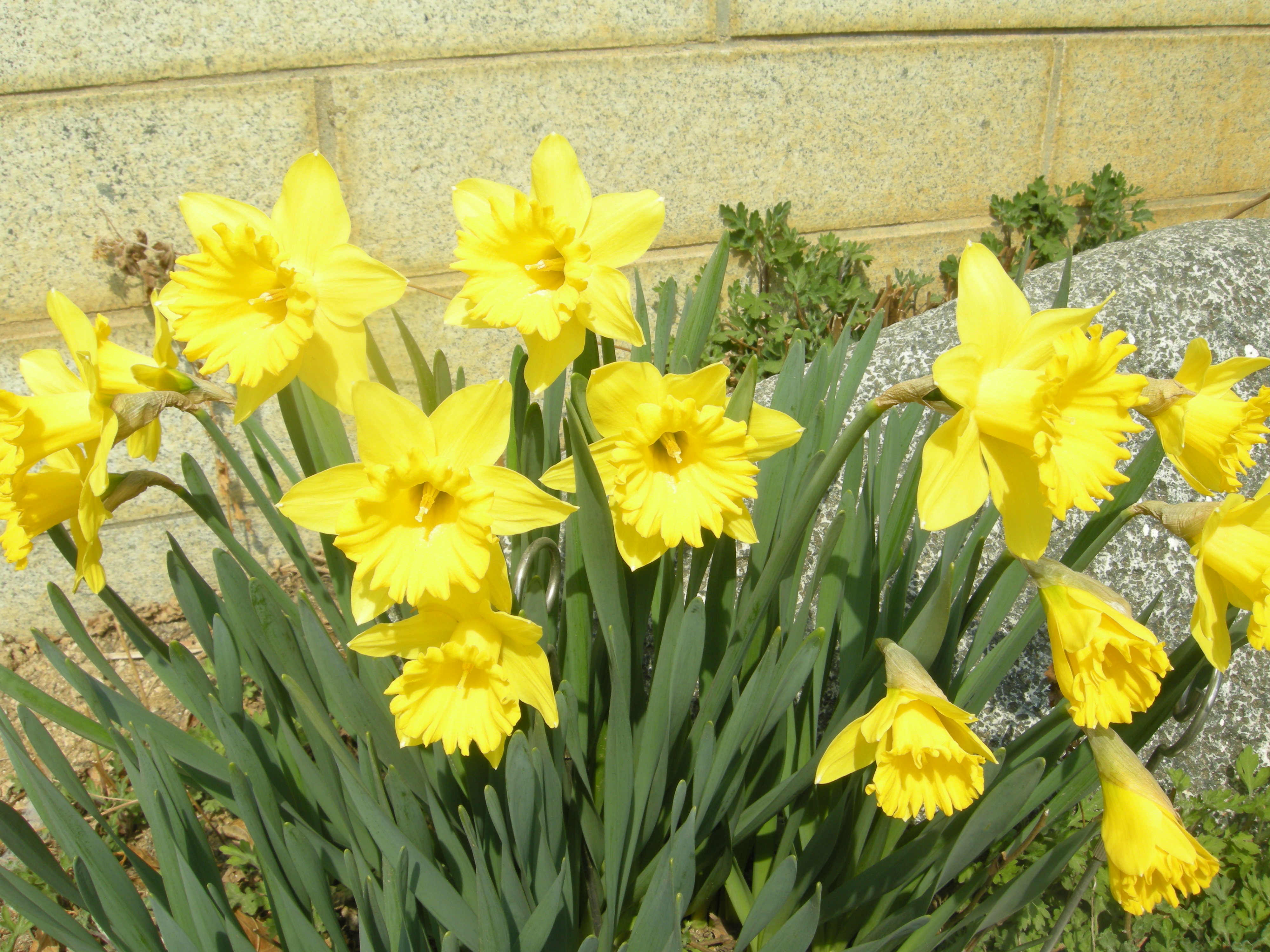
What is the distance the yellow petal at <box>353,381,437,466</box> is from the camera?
74 cm

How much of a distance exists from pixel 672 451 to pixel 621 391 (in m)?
0.08

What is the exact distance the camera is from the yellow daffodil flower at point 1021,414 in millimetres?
741

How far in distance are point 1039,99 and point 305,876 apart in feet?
10.6

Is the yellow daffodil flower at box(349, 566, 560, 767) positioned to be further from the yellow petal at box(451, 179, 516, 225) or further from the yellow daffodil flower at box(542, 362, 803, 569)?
the yellow petal at box(451, 179, 516, 225)

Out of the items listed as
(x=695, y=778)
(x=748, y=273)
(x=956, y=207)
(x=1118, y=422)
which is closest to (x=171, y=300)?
(x=695, y=778)

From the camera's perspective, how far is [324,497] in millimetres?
792

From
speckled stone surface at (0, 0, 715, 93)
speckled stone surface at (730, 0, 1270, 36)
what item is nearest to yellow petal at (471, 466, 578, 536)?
speckled stone surface at (0, 0, 715, 93)

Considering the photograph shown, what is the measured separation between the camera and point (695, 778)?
99 centimetres

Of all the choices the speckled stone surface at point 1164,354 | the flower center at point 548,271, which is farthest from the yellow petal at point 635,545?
the speckled stone surface at point 1164,354

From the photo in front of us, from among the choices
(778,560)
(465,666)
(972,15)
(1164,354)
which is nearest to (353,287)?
(465,666)

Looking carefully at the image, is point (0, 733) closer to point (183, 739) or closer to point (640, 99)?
point (183, 739)

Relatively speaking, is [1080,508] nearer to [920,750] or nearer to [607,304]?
[920,750]

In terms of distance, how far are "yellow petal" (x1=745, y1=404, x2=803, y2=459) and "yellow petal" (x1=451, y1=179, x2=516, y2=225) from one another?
34cm

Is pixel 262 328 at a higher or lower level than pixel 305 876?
higher
